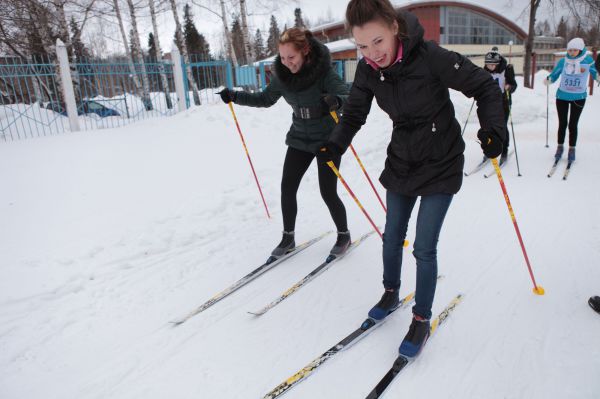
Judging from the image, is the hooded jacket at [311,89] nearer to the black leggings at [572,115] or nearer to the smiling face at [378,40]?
the smiling face at [378,40]

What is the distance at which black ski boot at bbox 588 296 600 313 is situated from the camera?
240 centimetres

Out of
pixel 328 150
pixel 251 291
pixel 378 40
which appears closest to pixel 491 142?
pixel 378 40

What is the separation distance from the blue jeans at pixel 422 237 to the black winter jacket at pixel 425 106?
0.08 meters

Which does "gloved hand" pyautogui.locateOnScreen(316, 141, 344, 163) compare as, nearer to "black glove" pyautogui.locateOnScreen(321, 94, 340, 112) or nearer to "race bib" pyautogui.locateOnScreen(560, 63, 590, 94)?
"black glove" pyautogui.locateOnScreen(321, 94, 340, 112)

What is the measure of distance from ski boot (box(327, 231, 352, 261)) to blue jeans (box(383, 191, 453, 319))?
37.5 inches

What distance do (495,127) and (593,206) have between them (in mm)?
3235

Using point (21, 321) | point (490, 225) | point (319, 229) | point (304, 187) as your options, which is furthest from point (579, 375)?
point (304, 187)

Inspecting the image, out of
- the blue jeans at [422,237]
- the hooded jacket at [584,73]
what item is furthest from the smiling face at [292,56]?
the hooded jacket at [584,73]

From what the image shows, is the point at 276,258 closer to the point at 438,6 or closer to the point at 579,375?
the point at 579,375

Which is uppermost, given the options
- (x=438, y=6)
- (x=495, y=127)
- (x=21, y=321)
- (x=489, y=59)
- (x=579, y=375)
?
(x=438, y=6)

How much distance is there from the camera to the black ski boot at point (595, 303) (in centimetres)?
240

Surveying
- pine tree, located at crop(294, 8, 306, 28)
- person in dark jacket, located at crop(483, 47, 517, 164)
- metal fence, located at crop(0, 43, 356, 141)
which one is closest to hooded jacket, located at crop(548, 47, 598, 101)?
person in dark jacket, located at crop(483, 47, 517, 164)

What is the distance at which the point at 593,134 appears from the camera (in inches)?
296

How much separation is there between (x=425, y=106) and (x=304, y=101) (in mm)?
1214
